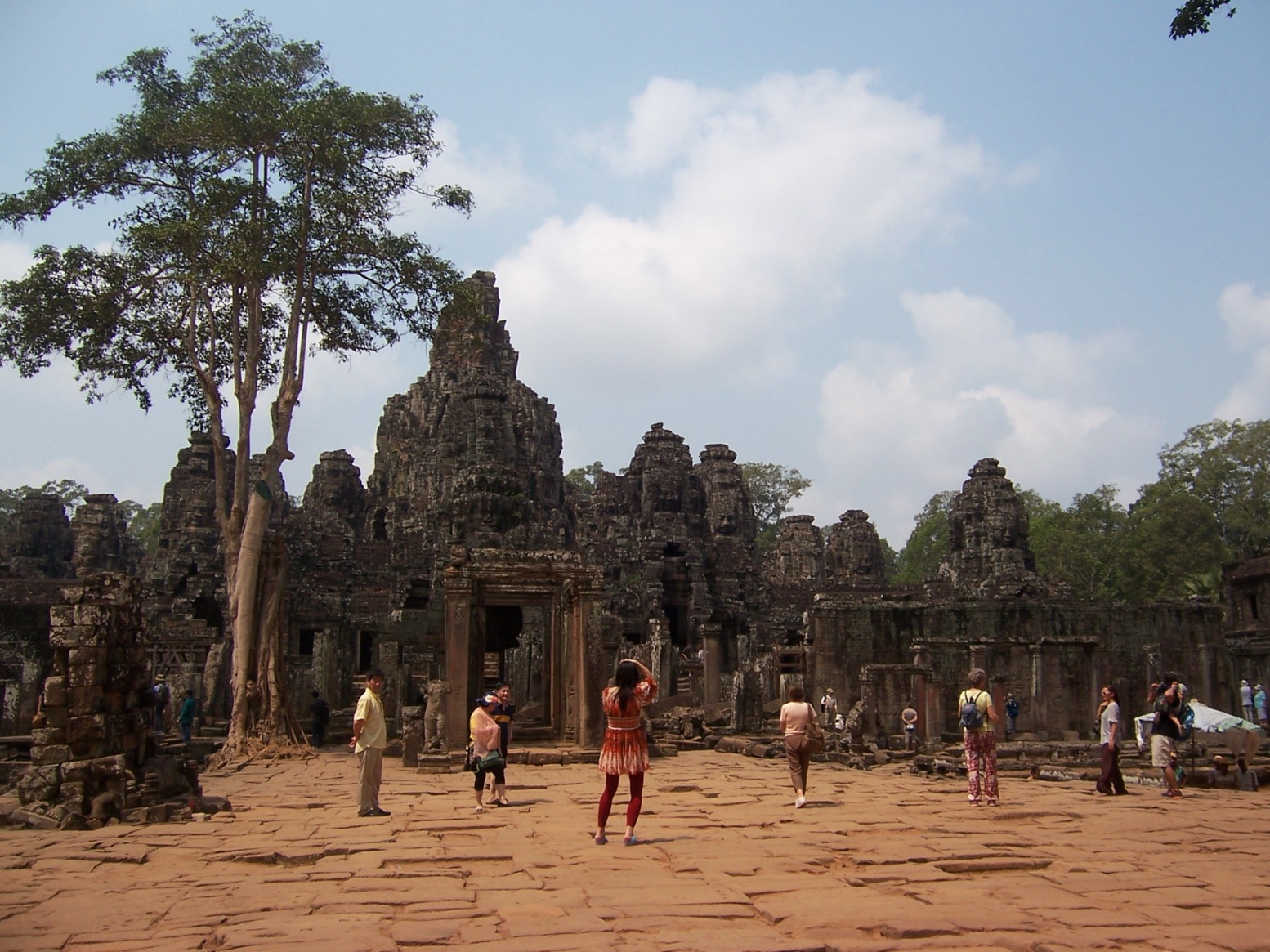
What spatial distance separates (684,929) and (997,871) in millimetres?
2453

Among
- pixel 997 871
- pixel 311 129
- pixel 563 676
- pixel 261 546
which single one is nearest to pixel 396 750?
pixel 563 676

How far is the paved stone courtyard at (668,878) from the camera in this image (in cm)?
511

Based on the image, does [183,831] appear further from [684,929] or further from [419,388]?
[419,388]

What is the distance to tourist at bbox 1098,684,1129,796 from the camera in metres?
11.0

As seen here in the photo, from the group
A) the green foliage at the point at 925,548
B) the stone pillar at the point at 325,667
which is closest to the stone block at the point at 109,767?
the stone pillar at the point at 325,667

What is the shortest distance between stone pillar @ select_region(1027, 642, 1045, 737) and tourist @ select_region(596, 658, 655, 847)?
15.9 meters

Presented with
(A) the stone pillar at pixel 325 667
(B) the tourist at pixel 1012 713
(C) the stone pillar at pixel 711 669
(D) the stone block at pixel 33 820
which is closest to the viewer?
(D) the stone block at pixel 33 820

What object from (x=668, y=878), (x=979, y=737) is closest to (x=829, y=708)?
(x=979, y=737)

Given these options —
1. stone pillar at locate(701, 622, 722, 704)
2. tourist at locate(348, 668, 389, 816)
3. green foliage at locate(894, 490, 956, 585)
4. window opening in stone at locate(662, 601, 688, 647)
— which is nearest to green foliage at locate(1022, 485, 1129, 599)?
green foliage at locate(894, 490, 956, 585)

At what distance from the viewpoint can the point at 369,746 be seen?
9.26m

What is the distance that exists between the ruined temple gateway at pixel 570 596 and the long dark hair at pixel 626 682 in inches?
326

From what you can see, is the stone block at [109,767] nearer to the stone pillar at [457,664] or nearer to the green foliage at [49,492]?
the stone pillar at [457,664]

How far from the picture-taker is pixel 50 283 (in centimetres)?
1884

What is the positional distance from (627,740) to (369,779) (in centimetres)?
278
